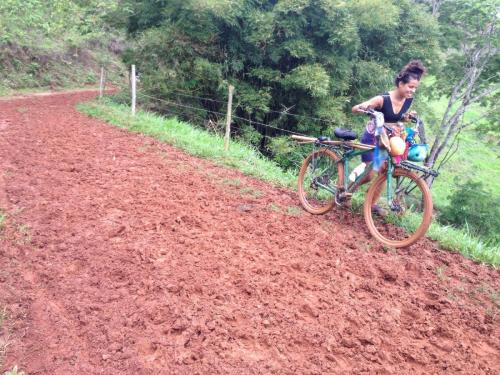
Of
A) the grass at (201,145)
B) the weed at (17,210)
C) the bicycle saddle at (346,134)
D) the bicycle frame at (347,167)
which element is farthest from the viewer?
the grass at (201,145)

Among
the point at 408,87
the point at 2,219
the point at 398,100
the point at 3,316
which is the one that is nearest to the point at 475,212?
the point at 398,100

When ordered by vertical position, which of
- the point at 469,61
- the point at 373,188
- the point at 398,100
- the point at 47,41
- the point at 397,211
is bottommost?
the point at 397,211

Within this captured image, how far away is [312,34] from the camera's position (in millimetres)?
11203

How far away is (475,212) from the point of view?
440 inches

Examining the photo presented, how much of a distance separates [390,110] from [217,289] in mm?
2662

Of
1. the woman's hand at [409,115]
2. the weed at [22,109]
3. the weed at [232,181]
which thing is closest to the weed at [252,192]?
the weed at [232,181]

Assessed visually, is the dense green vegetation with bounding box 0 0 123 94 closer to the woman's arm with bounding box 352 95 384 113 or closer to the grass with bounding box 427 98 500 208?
the woman's arm with bounding box 352 95 384 113

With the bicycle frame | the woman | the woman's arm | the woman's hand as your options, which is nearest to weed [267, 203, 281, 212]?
the bicycle frame

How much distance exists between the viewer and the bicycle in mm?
3787

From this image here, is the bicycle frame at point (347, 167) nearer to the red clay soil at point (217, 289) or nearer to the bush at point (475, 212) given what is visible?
the red clay soil at point (217, 289)

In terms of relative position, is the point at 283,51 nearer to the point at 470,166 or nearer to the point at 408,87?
the point at 408,87

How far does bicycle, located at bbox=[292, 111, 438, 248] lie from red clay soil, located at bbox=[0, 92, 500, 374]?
25cm

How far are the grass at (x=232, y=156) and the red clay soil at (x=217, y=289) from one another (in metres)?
0.29

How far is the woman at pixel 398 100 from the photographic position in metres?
3.91
